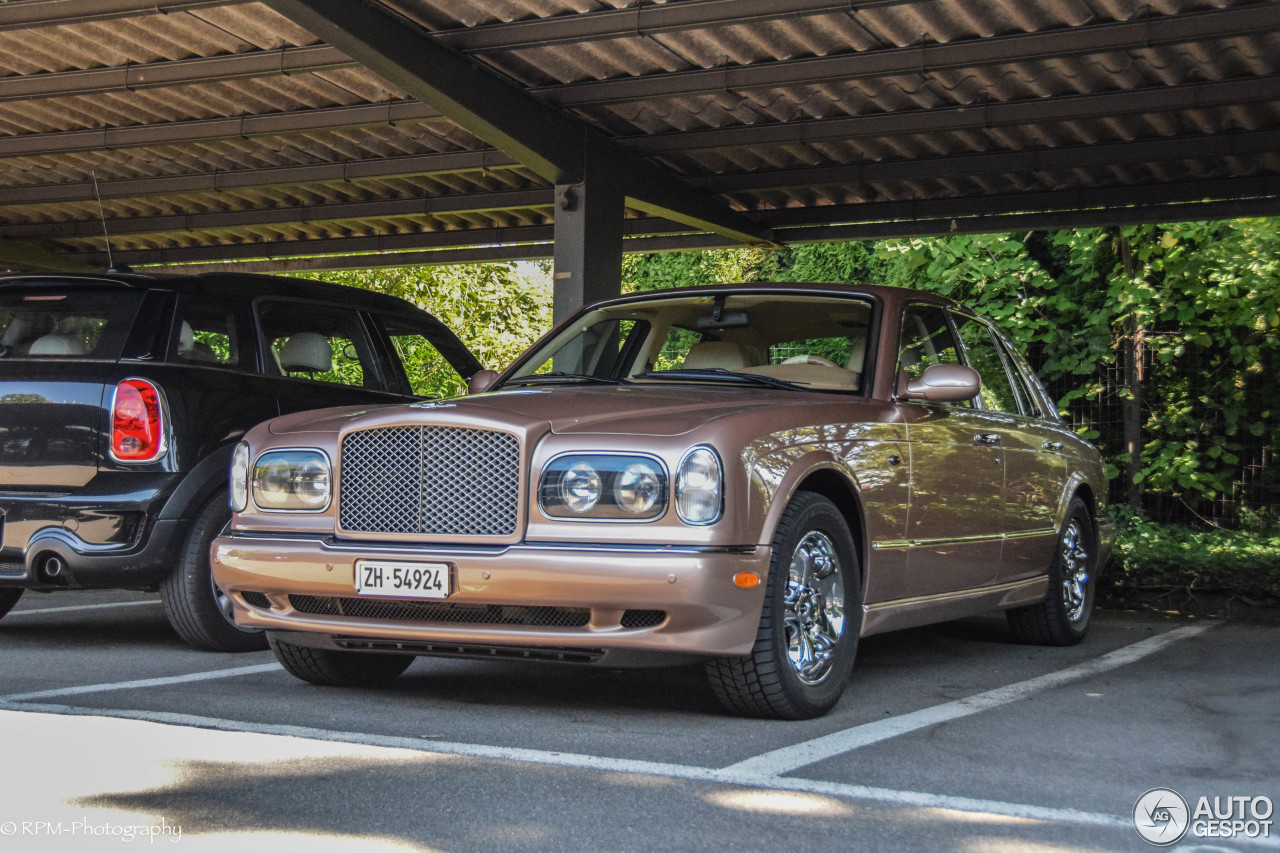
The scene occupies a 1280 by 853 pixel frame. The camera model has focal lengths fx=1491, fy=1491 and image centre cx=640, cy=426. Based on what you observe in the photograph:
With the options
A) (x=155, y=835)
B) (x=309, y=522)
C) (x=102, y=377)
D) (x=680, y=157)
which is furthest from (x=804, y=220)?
(x=155, y=835)

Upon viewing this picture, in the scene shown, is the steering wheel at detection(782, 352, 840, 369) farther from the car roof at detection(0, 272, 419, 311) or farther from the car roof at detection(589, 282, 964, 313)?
the car roof at detection(0, 272, 419, 311)

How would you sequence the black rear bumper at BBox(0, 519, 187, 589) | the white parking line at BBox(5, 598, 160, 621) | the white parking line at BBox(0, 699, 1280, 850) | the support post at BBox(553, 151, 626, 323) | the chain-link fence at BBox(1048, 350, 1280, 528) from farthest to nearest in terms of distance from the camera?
the chain-link fence at BBox(1048, 350, 1280, 528) < the support post at BBox(553, 151, 626, 323) < the white parking line at BBox(5, 598, 160, 621) < the black rear bumper at BBox(0, 519, 187, 589) < the white parking line at BBox(0, 699, 1280, 850)

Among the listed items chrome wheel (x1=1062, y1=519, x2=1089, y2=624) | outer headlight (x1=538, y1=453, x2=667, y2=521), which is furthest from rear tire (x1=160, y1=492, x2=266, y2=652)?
chrome wheel (x1=1062, y1=519, x2=1089, y2=624)

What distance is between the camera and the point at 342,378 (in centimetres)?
785

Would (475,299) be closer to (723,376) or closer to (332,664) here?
(723,376)

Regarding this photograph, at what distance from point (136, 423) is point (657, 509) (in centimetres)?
302

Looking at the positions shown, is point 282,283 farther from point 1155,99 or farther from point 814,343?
point 1155,99

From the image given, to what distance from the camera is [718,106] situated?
11516 millimetres

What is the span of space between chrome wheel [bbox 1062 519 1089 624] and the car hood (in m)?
2.65

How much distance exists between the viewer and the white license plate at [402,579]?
477 centimetres

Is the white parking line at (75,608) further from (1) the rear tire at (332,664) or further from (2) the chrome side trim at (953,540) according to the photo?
(2) the chrome side trim at (953,540)

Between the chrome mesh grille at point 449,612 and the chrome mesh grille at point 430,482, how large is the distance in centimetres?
24

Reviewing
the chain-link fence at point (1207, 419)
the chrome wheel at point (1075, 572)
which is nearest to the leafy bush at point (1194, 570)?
the chrome wheel at point (1075, 572)

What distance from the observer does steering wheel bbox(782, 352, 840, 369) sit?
6137mm
